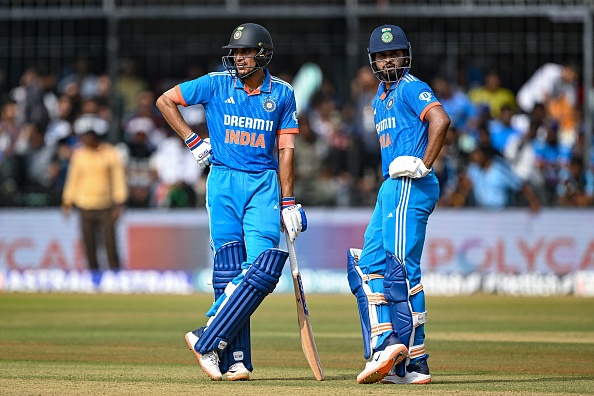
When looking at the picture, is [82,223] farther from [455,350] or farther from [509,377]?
[509,377]

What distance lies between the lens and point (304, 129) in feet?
57.1

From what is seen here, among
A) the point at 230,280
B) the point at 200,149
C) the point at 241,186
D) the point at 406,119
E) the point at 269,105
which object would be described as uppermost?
the point at 269,105

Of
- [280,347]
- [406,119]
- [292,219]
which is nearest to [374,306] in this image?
[292,219]

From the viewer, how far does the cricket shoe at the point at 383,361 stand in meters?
7.15

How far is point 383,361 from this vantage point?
715 cm

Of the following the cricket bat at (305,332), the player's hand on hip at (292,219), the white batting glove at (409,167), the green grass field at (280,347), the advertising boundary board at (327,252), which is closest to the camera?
the green grass field at (280,347)

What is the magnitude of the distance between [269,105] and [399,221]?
3.42 feet

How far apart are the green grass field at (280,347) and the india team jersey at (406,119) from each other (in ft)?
4.38

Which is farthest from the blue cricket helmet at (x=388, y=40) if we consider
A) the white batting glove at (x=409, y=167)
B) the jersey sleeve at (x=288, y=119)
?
the white batting glove at (x=409, y=167)

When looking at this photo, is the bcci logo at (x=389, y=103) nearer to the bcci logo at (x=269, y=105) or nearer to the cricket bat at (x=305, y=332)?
the bcci logo at (x=269, y=105)

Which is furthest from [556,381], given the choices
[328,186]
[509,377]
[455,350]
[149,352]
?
[328,186]

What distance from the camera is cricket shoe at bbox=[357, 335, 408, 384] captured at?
23.5ft

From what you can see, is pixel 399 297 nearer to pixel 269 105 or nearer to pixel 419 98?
pixel 419 98

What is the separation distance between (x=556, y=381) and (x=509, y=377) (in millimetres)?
322
